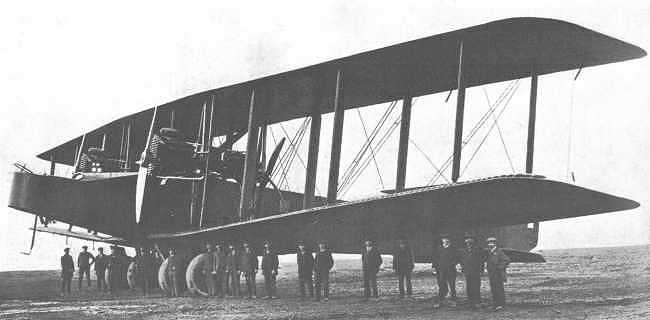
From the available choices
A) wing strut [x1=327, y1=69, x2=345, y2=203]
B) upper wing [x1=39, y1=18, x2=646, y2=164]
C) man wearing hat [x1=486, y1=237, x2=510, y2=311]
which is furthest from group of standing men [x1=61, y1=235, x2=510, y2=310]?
upper wing [x1=39, y1=18, x2=646, y2=164]

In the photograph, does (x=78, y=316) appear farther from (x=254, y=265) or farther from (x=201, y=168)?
(x=201, y=168)

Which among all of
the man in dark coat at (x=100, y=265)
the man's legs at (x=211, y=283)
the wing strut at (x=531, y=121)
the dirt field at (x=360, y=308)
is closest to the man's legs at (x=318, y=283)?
the dirt field at (x=360, y=308)

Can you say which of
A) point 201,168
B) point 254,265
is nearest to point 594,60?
point 254,265

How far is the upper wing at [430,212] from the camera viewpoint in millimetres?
8922

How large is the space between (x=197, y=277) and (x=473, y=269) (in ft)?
21.9

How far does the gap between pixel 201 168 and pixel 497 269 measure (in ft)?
27.2

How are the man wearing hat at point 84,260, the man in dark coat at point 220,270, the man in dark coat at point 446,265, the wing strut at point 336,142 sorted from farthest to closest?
the man wearing hat at point 84,260
the man in dark coat at point 220,270
the wing strut at point 336,142
the man in dark coat at point 446,265

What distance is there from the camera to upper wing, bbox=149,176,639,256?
892cm

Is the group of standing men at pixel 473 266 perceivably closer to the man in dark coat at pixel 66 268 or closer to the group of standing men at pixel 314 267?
the group of standing men at pixel 314 267

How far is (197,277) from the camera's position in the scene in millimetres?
14094

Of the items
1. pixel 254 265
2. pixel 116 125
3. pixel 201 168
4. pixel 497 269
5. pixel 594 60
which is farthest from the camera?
pixel 116 125

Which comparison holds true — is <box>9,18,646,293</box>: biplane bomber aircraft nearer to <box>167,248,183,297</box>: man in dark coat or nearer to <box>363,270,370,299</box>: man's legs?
<box>167,248,183,297</box>: man in dark coat

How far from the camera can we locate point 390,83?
546 inches

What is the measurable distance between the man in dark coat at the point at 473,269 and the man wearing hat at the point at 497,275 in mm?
216
